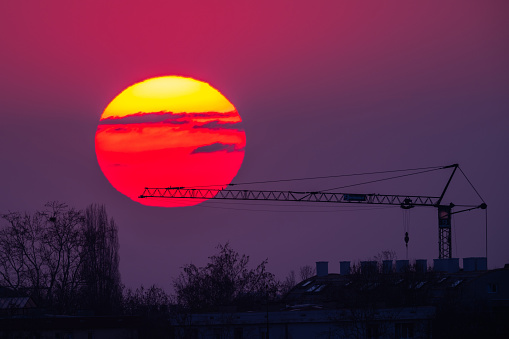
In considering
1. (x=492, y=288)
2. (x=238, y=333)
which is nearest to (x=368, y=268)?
(x=492, y=288)

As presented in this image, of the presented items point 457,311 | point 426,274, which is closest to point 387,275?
point 426,274

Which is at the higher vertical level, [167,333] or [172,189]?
[172,189]

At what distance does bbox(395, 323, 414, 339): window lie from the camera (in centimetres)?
8175

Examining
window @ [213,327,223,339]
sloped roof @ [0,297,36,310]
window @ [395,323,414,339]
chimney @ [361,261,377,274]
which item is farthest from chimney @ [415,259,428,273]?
sloped roof @ [0,297,36,310]

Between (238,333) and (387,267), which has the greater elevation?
(387,267)

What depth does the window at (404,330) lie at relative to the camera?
8175 cm

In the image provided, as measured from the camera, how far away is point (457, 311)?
295 feet

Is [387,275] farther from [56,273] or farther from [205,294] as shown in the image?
[56,273]

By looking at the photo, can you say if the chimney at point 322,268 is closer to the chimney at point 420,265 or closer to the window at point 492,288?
the chimney at point 420,265

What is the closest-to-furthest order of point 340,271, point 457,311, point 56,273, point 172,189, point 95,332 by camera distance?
1. point 95,332
2. point 457,311
3. point 56,273
4. point 340,271
5. point 172,189

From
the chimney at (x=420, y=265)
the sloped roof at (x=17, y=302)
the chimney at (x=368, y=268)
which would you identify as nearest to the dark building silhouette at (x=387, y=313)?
the chimney at (x=420, y=265)

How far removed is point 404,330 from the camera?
268ft

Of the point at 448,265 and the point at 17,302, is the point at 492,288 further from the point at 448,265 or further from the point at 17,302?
the point at 17,302

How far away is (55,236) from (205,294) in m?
16.8
